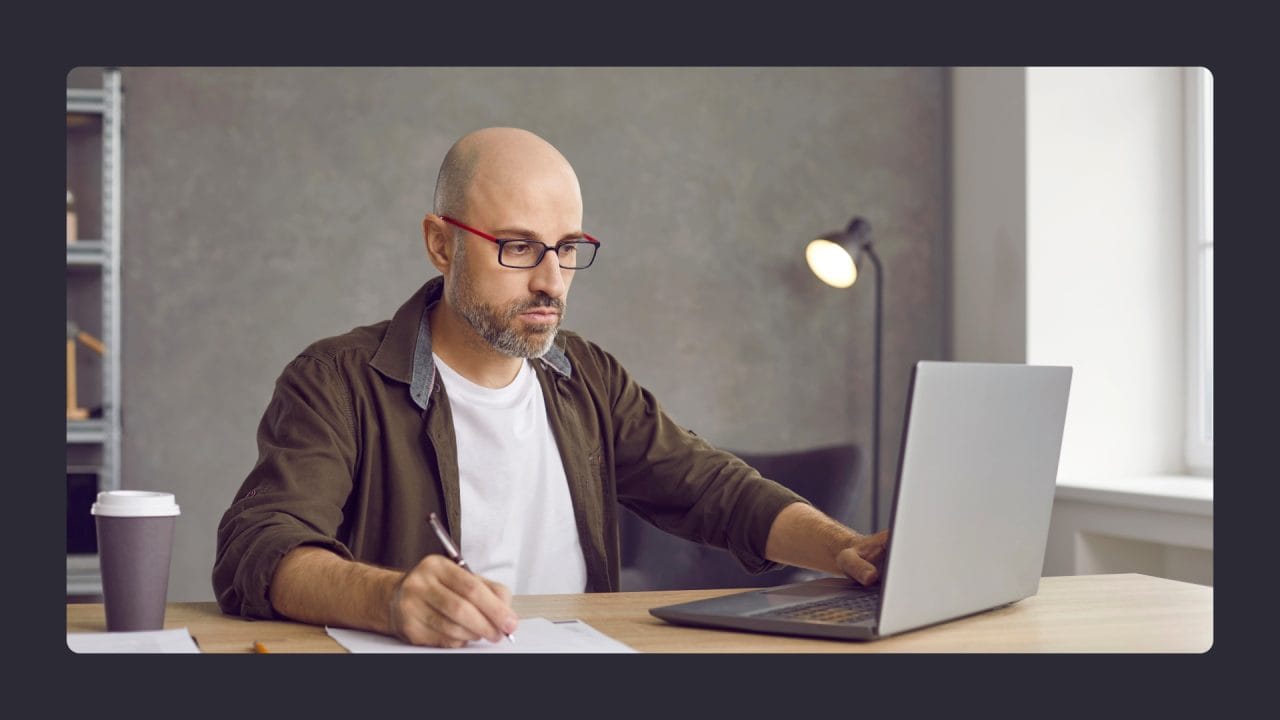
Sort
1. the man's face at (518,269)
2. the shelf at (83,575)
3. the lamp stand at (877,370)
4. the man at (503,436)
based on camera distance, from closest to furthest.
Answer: the man at (503,436) → the man's face at (518,269) → the shelf at (83,575) → the lamp stand at (877,370)

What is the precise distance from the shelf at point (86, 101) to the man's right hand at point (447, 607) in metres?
2.54

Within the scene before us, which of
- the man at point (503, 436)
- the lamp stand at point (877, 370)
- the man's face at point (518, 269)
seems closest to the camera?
the man at point (503, 436)

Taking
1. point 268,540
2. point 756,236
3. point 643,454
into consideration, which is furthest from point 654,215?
point 268,540

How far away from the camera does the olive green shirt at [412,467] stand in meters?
1.46

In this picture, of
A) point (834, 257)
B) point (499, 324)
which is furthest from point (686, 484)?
point (834, 257)

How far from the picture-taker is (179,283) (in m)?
3.56

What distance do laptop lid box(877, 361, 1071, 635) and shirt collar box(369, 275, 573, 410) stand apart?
2.65 ft

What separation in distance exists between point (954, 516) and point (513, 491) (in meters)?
0.81

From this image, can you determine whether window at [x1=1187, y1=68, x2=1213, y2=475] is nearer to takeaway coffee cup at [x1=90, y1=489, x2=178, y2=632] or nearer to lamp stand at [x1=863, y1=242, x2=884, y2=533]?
lamp stand at [x1=863, y1=242, x2=884, y2=533]

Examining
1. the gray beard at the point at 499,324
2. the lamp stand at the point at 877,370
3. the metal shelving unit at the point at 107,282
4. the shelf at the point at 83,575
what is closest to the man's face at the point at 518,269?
the gray beard at the point at 499,324

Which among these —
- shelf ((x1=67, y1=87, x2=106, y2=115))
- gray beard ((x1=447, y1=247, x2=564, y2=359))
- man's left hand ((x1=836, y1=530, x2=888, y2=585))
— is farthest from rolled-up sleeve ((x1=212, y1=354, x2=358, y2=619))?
shelf ((x1=67, y1=87, x2=106, y2=115))

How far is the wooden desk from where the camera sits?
1.23 meters

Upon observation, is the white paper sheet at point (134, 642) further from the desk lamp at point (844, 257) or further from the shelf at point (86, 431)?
the desk lamp at point (844, 257)

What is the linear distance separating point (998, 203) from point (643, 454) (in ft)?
7.08
